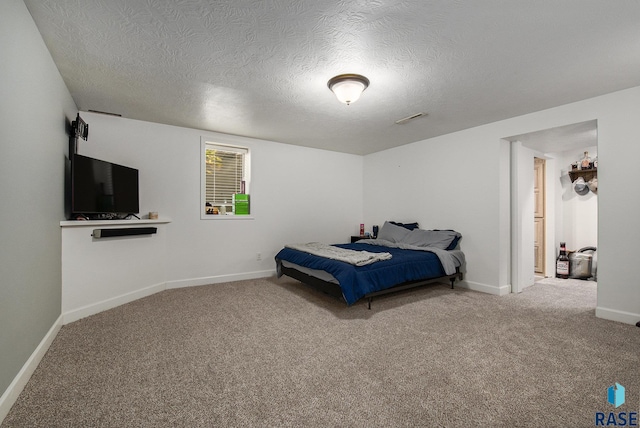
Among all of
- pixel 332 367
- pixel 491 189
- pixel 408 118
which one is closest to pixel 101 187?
pixel 332 367

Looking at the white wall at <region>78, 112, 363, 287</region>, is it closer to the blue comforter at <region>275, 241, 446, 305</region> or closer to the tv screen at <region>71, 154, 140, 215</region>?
the tv screen at <region>71, 154, 140, 215</region>

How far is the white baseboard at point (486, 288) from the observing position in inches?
157

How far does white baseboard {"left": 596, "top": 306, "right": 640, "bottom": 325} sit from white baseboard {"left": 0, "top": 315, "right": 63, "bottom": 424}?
195 inches

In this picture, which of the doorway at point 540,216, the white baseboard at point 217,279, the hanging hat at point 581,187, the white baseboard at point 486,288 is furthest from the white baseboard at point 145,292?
the hanging hat at point 581,187

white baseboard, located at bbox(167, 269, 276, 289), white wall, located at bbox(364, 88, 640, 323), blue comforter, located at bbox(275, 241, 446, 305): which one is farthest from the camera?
white baseboard, located at bbox(167, 269, 276, 289)

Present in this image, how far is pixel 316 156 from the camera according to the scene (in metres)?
5.64

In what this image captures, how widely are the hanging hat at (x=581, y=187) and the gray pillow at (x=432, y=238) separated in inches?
105

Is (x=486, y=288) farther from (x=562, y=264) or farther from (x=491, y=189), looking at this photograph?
(x=562, y=264)

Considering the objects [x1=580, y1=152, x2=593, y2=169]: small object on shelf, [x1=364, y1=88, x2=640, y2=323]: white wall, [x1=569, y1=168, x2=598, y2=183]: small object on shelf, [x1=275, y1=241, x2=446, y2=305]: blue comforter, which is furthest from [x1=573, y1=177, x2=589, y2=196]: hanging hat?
[x1=275, y1=241, x2=446, y2=305]: blue comforter

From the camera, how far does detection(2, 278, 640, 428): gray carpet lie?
1.59m

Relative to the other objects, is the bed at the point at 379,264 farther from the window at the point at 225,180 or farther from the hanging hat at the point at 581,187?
the hanging hat at the point at 581,187

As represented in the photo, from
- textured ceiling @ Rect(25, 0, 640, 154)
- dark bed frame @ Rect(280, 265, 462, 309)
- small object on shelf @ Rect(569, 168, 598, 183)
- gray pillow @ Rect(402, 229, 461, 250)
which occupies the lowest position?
dark bed frame @ Rect(280, 265, 462, 309)

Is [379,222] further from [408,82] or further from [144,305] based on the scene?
[144,305]

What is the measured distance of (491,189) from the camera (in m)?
4.05
